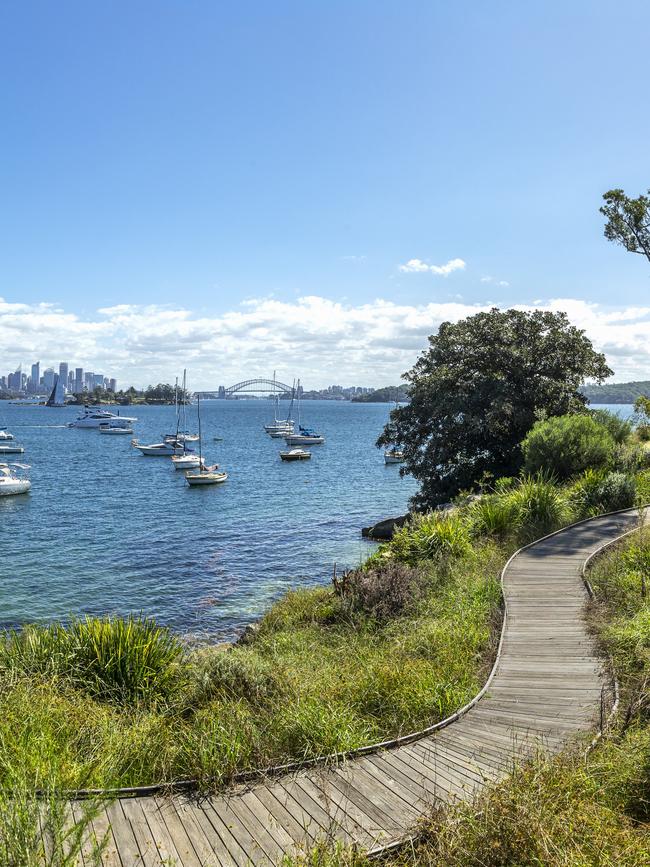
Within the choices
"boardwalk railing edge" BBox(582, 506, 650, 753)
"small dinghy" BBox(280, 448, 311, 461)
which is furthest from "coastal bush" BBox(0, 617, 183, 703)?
"small dinghy" BBox(280, 448, 311, 461)

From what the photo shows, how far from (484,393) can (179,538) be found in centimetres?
1476

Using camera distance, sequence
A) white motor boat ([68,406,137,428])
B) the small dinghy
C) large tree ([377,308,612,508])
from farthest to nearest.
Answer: white motor boat ([68,406,137,428]) → the small dinghy → large tree ([377,308,612,508])

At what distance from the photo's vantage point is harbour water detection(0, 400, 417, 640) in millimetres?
17703

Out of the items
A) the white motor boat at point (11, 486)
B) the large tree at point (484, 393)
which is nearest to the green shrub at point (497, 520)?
the large tree at point (484, 393)

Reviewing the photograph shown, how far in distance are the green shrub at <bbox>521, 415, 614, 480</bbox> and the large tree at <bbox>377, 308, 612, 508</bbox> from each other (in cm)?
401

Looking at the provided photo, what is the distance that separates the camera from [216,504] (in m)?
36.0

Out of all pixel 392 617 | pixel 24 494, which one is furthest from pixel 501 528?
pixel 24 494

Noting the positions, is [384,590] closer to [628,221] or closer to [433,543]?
[433,543]

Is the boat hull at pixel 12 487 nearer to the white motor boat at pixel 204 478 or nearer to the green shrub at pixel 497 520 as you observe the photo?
the white motor boat at pixel 204 478

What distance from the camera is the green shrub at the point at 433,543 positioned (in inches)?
477

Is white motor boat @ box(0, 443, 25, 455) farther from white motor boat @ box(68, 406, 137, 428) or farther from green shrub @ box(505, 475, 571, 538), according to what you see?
green shrub @ box(505, 475, 571, 538)

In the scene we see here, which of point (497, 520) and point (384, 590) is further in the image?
point (497, 520)

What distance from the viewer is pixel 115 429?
98.8 metres

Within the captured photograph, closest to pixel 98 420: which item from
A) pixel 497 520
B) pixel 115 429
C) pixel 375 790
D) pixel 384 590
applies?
pixel 115 429
